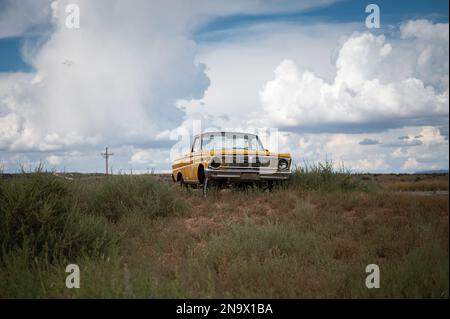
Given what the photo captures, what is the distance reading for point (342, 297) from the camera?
16.4ft

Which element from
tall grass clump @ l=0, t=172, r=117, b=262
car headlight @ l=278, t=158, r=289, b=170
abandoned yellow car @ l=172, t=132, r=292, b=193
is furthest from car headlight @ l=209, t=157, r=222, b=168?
tall grass clump @ l=0, t=172, r=117, b=262

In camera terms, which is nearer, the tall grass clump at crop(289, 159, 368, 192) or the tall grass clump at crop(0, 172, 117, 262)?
the tall grass clump at crop(0, 172, 117, 262)

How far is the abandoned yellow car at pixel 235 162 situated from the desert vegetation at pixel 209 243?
853 mm

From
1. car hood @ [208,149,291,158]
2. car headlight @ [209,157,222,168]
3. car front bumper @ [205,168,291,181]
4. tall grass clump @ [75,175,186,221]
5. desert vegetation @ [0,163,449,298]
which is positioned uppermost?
car hood @ [208,149,291,158]

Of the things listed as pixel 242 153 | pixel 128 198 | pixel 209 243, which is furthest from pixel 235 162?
pixel 209 243

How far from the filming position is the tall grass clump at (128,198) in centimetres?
1052

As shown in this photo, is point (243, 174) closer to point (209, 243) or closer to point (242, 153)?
point (242, 153)

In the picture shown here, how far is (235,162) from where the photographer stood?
12391 mm

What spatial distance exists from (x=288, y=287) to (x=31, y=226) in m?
4.17

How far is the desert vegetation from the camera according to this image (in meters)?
5.15

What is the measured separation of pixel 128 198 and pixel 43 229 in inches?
159

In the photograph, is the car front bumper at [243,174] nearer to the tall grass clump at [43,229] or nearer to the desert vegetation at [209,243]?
the desert vegetation at [209,243]

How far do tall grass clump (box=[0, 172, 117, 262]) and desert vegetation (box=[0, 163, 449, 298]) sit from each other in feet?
0.07

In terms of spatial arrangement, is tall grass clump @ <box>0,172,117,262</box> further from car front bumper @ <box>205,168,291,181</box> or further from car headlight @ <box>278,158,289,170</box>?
car headlight @ <box>278,158,289,170</box>
